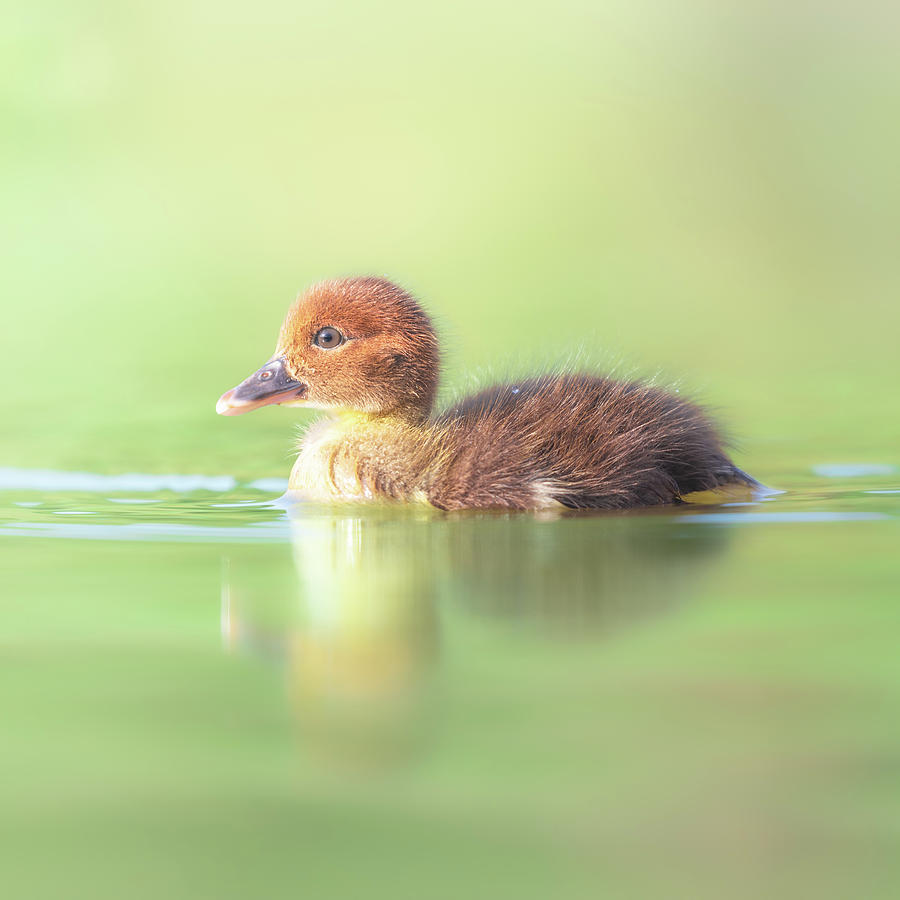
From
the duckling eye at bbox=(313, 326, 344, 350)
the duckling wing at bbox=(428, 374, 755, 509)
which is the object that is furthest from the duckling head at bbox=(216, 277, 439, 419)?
the duckling wing at bbox=(428, 374, 755, 509)

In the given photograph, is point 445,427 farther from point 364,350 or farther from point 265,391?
point 265,391

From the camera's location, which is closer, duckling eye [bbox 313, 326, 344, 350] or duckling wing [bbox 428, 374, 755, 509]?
duckling wing [bbox 428, 374, 755, 509]

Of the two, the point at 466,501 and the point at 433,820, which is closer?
the point at 433,820

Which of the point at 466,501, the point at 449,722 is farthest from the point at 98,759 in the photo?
the point at 466,501

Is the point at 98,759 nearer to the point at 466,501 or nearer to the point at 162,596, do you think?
the point at 162,596

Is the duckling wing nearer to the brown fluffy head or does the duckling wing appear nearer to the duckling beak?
the brown fluffy head

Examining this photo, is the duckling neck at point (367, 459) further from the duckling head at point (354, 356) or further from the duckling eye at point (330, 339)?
the duckling eye at point (330, 339)

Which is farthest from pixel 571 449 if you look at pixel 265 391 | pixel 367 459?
pixel 265 391
